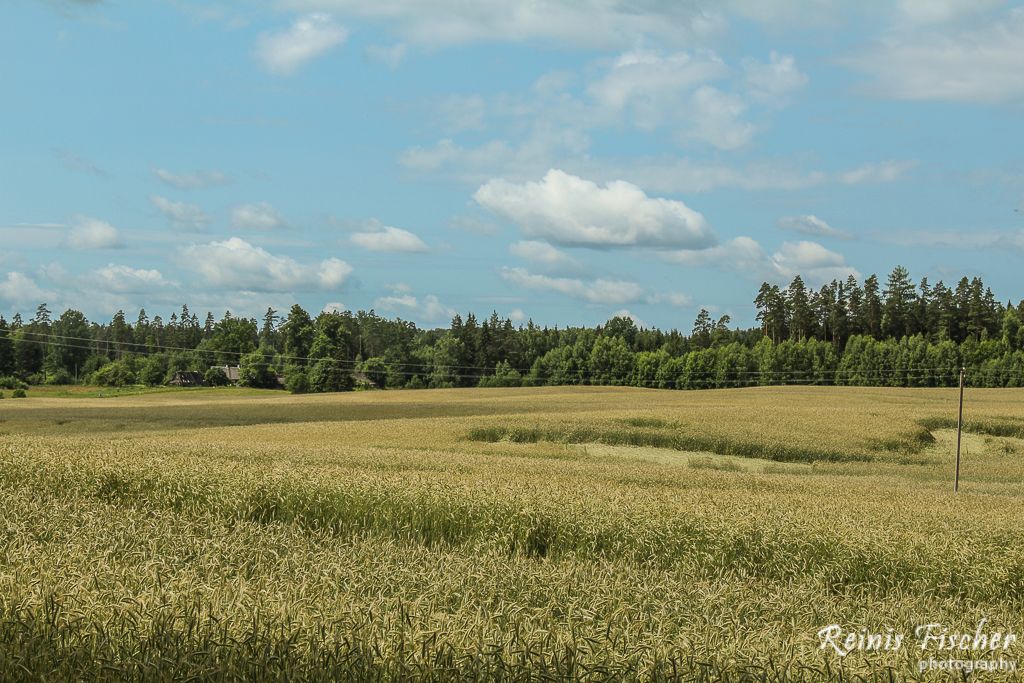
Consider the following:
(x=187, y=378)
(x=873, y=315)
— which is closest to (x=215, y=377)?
(x=187, y=378)

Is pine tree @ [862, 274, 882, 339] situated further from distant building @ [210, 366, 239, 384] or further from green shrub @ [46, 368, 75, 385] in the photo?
green shrub @ [46, 368, 75, 385]

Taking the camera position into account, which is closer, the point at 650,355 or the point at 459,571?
the point at 459,571

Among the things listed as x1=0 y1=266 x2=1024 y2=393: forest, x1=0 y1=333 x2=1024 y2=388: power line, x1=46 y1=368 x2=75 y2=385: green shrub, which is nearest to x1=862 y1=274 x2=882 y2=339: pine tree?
x1=0 y1=266 x2=1024 y2=393: forest

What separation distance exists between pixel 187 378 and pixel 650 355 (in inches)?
2729

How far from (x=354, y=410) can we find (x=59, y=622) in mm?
51194

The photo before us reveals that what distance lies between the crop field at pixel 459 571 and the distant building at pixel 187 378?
116522 mm

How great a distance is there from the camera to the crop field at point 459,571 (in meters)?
4.48

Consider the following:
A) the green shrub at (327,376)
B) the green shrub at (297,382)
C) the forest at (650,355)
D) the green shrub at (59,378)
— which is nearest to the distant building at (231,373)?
the forest at (650,355)

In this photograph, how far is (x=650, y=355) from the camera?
435 feet

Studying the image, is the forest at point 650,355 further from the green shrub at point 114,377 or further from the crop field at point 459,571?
the crop field at point 459,571

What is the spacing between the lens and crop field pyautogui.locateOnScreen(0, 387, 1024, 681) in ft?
14.7

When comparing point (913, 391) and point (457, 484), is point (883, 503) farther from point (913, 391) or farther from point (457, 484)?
point (913, 391)

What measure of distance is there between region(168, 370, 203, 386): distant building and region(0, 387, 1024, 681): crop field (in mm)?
116522

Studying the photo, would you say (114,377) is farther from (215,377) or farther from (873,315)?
(873,315)
